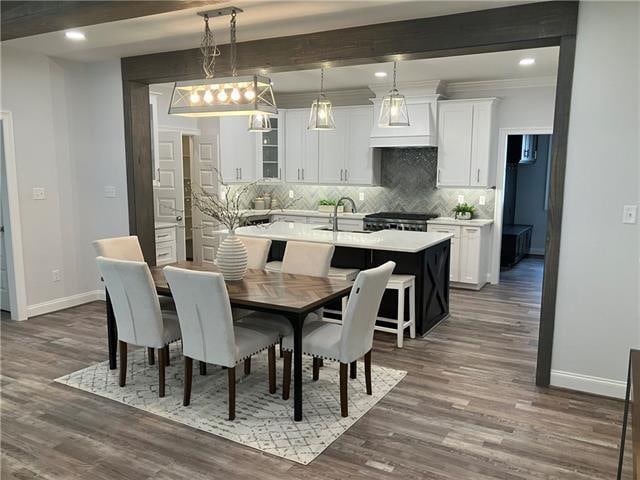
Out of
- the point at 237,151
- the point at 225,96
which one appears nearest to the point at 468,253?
the point at 237,151

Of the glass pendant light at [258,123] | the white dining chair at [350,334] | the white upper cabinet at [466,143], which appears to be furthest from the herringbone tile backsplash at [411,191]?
the white dining chair at [350,334]

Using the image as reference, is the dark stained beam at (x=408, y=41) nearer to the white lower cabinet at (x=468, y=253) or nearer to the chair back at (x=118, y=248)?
the chair back at (x=118, y=248)

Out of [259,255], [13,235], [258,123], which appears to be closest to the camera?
[259,255]

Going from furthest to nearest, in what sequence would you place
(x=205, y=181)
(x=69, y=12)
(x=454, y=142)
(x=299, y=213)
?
(x=299, y=213)
(x=205, y=181)
(x=454, y=142)
(x=69, y=12)

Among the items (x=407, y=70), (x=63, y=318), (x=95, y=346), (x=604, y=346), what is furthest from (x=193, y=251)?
(x=604, y=346)

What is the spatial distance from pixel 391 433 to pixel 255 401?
3.06 feet

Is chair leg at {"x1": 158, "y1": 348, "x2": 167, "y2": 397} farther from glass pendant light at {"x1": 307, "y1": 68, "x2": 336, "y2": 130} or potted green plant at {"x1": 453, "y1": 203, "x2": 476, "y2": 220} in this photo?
potted green plant at {"x1": 453, "y1": 203, "x2": 476, "y2": 220}

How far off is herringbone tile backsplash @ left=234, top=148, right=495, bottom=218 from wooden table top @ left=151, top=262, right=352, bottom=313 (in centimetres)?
381

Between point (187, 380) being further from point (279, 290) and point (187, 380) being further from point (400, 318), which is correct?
point (400, 318)

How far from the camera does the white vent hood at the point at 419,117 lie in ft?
21.6

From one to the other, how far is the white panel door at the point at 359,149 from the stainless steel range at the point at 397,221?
601 millimetres

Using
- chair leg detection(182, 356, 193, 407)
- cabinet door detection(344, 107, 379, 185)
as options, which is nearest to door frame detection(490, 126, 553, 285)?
cabinet door detection(344, 107, 379, 185)

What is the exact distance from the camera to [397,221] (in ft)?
22.1

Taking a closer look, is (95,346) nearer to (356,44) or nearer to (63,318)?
(63,318)
